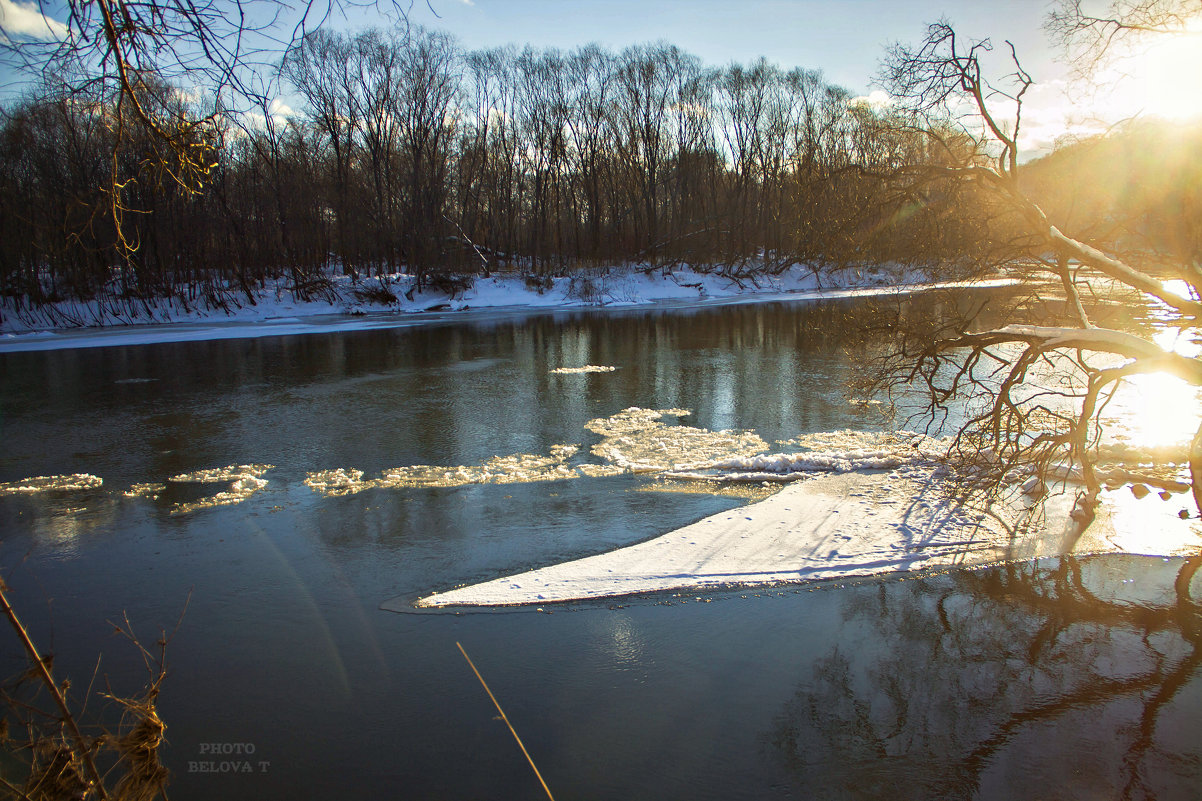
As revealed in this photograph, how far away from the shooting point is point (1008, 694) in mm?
4621

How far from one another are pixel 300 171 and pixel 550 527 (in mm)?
38264

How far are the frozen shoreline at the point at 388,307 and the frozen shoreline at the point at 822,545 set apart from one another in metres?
17.4

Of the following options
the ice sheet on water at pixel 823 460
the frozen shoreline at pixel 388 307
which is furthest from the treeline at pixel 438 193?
the ice sheet on water at pixel 823 460

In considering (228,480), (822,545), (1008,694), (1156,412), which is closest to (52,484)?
(228,480)

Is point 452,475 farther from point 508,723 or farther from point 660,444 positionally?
point 508,723

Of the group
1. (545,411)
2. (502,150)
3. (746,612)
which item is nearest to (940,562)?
(746,612)

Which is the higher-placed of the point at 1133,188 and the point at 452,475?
the point at 1133,188

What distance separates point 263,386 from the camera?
1585 cm

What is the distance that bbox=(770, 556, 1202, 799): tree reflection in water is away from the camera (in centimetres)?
394

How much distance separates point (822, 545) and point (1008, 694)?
93.7 inches

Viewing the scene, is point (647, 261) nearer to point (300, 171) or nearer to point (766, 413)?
point (300, 171)

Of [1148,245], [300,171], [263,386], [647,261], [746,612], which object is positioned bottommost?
[746,612]

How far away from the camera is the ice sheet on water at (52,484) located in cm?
894

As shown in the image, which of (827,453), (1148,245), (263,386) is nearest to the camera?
(1148,245)
